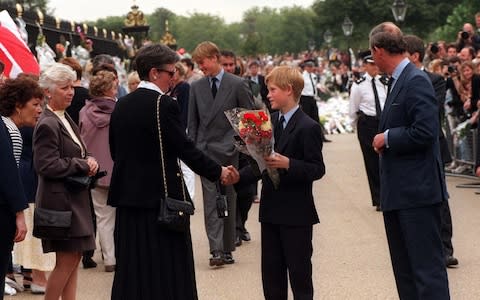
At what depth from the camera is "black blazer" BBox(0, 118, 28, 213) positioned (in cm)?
658

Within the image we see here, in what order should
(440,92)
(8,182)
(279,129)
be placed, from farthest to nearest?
1. (440,92)
2. (279,129)
3. (8,182)

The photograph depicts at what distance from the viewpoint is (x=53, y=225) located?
24.8 ft

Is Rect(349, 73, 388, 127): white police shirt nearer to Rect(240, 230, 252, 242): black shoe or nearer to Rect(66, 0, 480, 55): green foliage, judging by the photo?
Rect(240, 230, 252, 242): black shoe

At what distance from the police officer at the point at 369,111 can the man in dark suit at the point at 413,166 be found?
6271mm

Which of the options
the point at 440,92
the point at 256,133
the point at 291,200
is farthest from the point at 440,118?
the point at 256,133

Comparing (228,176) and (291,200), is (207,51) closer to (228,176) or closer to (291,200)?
(228,176)

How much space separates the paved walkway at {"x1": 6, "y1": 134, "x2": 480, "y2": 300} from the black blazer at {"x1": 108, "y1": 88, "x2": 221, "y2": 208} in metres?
0.64

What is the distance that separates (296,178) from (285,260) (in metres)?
0.56

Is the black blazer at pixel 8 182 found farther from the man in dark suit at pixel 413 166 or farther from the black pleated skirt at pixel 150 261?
the man in dark suit at pixel 413 166

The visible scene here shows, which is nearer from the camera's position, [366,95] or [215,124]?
[215,124]

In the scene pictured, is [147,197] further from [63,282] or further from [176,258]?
[63,282]

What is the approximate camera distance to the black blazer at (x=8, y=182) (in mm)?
6578

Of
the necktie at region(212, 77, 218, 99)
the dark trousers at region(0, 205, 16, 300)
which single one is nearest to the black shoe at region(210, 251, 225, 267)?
the necktie at region(212, 77, 218, 99)

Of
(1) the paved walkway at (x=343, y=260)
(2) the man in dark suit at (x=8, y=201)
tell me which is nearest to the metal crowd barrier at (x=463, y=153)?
(1) the paved walkway at (x=343, y=260)
